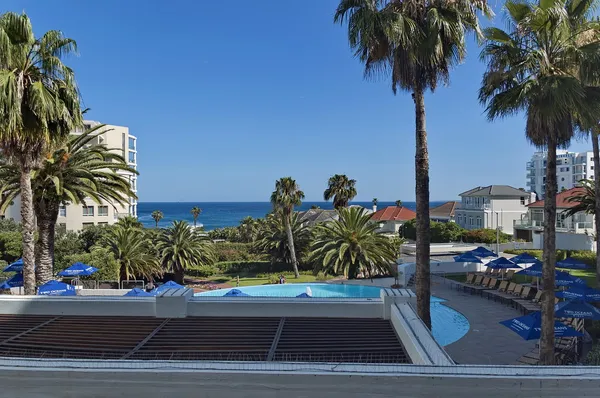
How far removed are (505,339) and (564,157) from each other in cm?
16262

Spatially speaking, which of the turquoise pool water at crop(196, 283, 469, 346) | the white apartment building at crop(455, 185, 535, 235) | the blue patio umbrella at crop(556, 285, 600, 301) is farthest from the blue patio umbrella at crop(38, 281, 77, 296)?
the white apartment building at crop(455, 185, 535, 235)

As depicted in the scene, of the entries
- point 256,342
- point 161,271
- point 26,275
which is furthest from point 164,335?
point 161,271

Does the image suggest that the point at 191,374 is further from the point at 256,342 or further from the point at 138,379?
the point at 256,342

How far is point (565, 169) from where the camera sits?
147 metres

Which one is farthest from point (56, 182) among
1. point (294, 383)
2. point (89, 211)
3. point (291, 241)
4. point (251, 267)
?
point (89, 211)

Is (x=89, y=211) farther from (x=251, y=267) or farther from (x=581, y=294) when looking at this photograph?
(x=581, y=294)

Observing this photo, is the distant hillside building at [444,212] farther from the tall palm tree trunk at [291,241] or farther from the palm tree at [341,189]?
the tall palm tree trunk at [291,241]

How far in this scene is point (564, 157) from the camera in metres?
153

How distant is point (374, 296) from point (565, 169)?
149 meters

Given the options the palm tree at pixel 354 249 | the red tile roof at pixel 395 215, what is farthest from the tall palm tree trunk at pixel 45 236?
the red tile roof at pixel 395 215

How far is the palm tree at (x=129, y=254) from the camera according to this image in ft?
93.8

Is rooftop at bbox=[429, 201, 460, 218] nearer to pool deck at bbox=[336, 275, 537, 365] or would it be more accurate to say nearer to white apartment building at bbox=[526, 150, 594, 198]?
pool deck at bbox=[336, 275, 537, 365]

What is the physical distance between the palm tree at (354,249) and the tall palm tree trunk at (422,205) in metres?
17.7

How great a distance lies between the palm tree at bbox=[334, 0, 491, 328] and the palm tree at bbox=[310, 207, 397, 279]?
18.0 m
